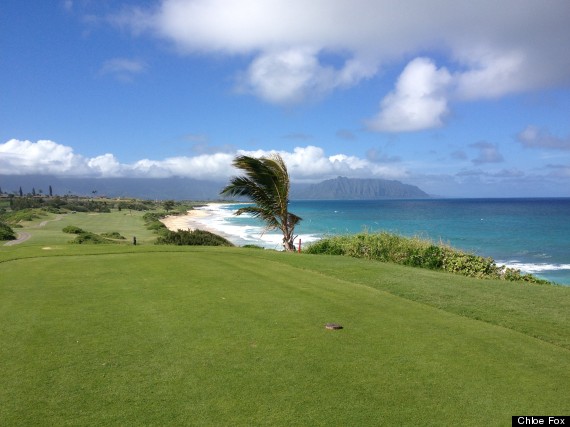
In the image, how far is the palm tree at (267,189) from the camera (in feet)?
68.1

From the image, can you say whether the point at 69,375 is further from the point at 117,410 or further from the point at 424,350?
the point at 424,350

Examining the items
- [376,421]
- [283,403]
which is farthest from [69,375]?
[376,421]

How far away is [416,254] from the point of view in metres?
15.6

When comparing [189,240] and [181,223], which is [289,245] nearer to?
[189,240]

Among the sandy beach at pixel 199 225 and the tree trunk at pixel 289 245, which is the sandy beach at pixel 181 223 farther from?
the tree trunk at pixel 289 245

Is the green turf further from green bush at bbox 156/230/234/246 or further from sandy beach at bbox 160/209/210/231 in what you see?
sandy beach at bbox 160/209/210/231

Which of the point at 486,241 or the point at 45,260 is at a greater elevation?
the point at 45,260

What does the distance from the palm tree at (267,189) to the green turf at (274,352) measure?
36.7 ft

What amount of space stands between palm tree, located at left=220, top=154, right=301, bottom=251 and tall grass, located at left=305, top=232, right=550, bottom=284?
85.0 inches

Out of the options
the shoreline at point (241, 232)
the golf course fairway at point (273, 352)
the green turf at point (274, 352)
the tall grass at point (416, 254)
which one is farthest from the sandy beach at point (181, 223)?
the green turf at point (274, 352)

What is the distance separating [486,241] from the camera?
A: 46.8 meters

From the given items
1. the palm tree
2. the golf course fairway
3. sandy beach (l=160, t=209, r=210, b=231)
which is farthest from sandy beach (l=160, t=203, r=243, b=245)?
the golf course fairway

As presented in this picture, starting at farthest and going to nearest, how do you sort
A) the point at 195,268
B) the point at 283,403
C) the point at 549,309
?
the point at 195,268, the point at 549,309, the point at 283,403

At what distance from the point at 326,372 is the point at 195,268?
7124 mm
